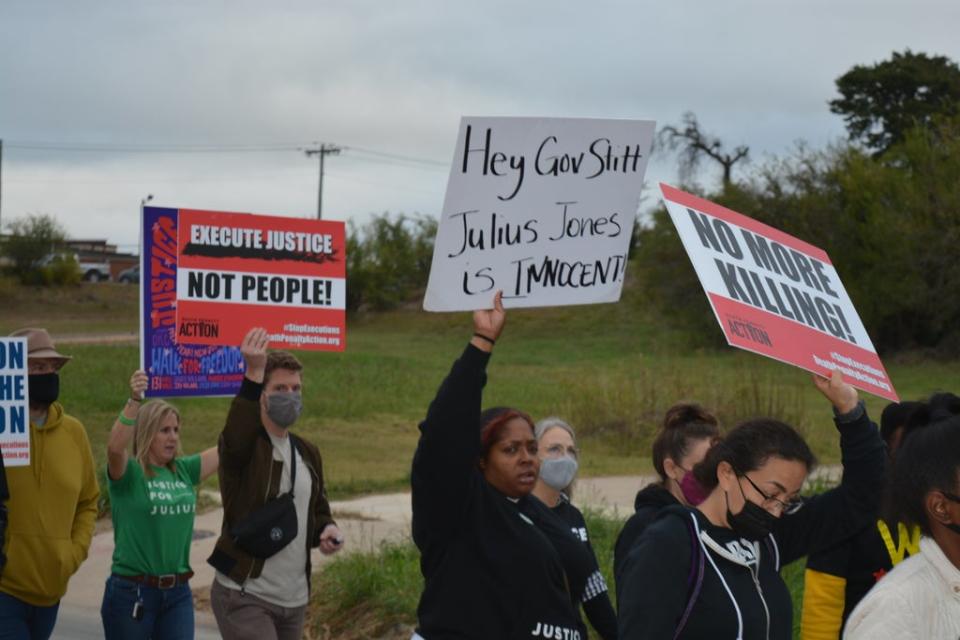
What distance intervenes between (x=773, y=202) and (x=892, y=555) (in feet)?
139

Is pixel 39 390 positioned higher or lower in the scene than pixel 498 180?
lower

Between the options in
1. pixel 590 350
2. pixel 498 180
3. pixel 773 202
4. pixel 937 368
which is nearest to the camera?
pixel 498 180

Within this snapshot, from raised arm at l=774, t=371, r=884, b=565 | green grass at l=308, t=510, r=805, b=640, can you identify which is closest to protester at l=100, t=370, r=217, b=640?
green grass at l=308, t=510, r=805, b=640

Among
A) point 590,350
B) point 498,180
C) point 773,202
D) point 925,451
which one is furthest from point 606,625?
point 590,350

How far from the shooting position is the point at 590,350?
164 ft

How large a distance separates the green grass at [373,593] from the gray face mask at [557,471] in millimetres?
3104

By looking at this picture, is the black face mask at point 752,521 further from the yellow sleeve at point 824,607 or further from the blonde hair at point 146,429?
the blonde hair at point 146,429

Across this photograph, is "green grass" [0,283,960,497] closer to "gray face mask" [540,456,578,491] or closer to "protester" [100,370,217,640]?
"gray face mask" [540,456,578,491]

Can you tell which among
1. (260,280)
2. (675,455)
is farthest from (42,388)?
(675,455)

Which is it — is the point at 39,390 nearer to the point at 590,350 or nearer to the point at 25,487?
the point at 25,487

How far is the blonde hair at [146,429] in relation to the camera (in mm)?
6609

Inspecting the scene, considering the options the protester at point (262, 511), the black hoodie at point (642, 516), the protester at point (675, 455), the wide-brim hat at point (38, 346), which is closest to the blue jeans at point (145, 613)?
the protester at point (262, 511)

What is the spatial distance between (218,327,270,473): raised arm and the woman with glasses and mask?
96.5 inches

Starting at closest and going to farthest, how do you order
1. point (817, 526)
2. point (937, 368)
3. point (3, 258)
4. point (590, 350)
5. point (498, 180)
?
point (817, 526)
point (498, 180)
point (937, 368)
point (590, 350)
point (3, 258)
